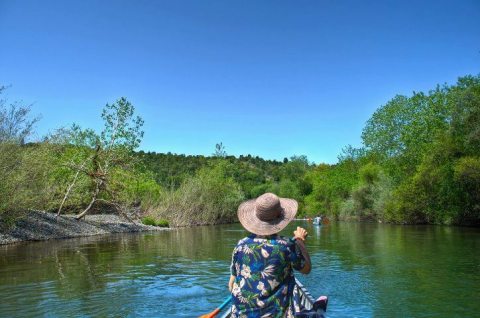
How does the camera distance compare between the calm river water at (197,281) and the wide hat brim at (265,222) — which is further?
the calm river water at (197,281)

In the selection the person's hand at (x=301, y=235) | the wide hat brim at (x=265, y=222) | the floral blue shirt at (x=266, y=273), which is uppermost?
the wide hat brim at (x=265, y=222)

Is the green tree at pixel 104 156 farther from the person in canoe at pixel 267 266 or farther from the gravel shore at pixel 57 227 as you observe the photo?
the person in canoe at pixel 267 266

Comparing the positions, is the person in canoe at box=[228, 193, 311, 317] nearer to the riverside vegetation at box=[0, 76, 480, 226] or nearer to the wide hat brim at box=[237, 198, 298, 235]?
the wide hat brim at box=[237, 198, 298, 235]

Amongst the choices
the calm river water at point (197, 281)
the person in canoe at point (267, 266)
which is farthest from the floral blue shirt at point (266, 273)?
the calm river water at point (197, 281)

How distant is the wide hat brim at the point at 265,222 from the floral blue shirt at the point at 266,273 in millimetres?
82

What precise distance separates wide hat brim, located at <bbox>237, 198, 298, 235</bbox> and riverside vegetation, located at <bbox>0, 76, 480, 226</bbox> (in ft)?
66.3

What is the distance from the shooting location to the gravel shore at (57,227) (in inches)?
1043

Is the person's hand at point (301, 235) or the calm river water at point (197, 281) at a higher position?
the person's hand at point (301, 235)

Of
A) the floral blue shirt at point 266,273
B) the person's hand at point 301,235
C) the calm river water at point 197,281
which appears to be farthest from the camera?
the calm river water at point 197,281

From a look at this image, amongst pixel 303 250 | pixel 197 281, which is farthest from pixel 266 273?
pixel 197 281

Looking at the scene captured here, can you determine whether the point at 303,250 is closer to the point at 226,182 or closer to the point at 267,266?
the point at 267,266

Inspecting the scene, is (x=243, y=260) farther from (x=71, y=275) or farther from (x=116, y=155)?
(x=116, y=155)

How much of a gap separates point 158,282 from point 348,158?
70.8 meters

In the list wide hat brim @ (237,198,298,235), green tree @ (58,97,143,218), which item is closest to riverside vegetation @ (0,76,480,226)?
green tree @ (58,97,143,218)
